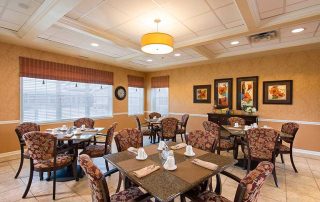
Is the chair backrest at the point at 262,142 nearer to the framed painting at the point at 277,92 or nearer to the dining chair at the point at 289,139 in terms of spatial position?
the dining chair at the point at 289,139

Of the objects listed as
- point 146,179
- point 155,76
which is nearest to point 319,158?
point 146,179

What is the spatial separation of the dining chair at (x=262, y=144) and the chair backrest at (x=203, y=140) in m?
0.82

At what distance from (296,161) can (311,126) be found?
43.6 inches

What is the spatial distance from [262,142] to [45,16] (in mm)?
4137

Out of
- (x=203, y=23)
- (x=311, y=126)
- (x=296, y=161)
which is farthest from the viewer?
(x=311, y=126)

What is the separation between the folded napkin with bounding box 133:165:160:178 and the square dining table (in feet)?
0.08

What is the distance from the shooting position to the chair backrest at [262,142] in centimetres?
281

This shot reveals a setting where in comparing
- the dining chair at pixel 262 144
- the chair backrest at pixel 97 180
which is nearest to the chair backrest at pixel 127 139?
the chair backrest at pixel 97 180

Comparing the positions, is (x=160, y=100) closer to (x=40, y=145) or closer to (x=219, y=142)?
(x=219, y=142)

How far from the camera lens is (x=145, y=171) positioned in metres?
1.62

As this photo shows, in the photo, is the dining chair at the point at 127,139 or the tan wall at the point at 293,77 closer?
the dining chair at the point at 127,139

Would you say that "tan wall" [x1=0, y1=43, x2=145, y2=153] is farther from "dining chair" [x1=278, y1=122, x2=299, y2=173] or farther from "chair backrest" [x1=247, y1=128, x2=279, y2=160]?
"dining chair" [x1=278, y1=122, x2=299, y2=173]

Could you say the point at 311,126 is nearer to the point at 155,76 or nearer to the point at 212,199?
the point at 212,199

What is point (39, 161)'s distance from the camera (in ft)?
8.21
